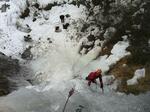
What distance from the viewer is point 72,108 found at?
860 centimetres

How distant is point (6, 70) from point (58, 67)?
137cm

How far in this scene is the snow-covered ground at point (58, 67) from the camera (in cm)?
869

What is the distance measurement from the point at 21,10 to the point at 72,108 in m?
5.57

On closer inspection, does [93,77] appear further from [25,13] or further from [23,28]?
[25,13]

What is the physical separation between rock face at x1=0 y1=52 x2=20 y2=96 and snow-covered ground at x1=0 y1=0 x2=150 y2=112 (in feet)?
1.15

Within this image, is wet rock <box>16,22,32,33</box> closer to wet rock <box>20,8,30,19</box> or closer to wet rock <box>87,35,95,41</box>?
wet rock <box>20,8,30,19</box>

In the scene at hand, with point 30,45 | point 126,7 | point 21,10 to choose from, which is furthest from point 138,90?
point 21,10

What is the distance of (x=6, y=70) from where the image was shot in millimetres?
10812

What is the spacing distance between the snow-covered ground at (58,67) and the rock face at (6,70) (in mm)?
349

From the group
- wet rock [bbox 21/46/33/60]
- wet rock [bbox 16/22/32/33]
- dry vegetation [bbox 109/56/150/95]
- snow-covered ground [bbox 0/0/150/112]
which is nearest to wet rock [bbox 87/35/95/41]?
snow-covered ground [bbox 0/0/150/112]

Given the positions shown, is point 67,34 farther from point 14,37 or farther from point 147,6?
point 147,6

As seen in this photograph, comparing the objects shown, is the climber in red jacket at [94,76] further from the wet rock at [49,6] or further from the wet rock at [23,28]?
the wet rock at [49,6]

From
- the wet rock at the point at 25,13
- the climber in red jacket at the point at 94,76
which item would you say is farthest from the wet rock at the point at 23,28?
the climber in red jacket at the point at 94,76

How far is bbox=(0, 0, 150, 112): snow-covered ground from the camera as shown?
869 centimetres
